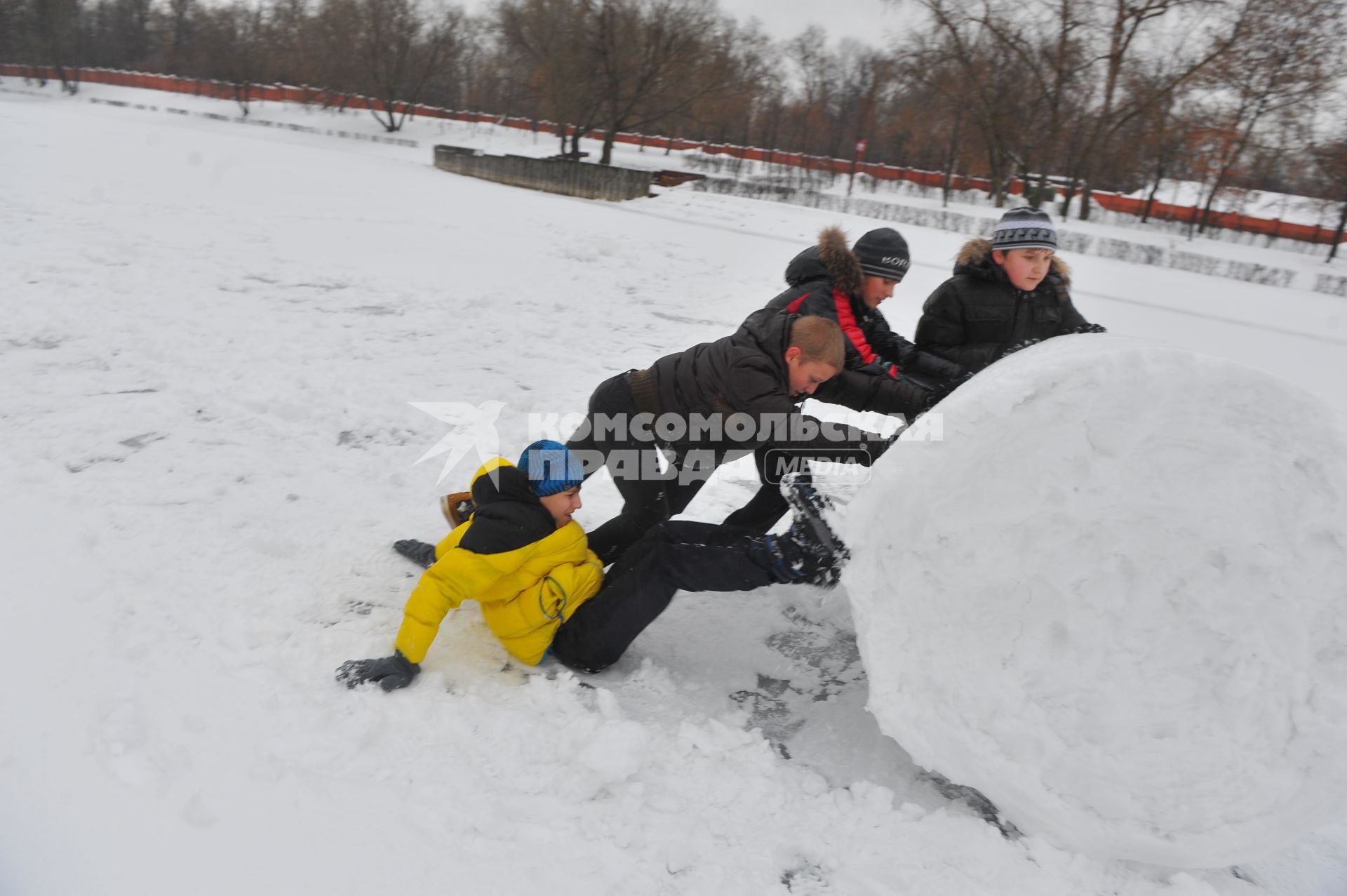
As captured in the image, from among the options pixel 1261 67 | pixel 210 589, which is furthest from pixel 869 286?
pixel 1261 67

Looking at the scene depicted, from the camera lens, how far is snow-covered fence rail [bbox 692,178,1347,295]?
18.9 meters

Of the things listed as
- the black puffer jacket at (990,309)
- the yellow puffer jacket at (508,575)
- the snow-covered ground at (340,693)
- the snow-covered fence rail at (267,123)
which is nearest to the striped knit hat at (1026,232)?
the black puffer jacket at (990,309)

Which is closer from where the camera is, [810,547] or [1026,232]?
[810,547]

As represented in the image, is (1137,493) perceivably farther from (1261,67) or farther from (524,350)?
(1261,67)

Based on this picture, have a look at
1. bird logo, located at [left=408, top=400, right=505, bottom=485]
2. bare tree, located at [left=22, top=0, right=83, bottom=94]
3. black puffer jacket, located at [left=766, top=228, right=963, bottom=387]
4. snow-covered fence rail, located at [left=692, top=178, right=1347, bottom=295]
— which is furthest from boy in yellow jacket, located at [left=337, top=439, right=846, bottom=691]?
bare tree, located at [left=22, top=0, right=83, bottom=94]

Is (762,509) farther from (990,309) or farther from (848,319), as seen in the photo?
(990,309)

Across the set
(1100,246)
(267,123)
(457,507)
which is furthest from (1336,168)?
(267,123)

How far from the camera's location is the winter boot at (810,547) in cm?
271

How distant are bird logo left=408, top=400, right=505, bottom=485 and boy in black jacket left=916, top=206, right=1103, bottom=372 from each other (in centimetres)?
255

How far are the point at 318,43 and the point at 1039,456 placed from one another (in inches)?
2019

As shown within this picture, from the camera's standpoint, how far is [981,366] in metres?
3.52

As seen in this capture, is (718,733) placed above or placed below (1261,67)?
below

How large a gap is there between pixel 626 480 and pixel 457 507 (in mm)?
721

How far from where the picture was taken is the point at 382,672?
8.49ft
